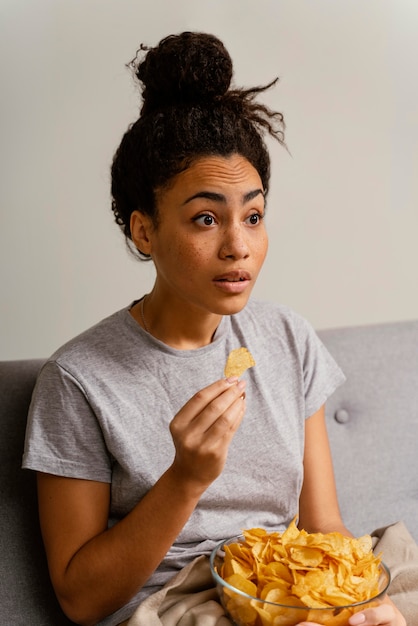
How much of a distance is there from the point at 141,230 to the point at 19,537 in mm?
585

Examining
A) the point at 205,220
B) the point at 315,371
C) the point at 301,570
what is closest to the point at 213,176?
the point at 205,220

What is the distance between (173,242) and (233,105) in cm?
28

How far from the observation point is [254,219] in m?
1.45

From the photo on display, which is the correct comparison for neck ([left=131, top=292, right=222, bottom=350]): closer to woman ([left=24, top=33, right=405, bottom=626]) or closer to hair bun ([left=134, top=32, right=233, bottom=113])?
woman ([left=24, top=33, right=405, bottom=626])

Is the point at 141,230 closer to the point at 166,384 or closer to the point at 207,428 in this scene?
the point at 166,384

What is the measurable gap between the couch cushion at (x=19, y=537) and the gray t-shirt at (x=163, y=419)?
14 cm

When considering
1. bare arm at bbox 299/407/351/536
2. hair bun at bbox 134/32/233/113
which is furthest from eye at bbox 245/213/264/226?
bare arm at bbox 299/407/351/536

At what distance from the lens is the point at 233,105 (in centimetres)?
147

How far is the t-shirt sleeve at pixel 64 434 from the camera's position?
54.9 inches

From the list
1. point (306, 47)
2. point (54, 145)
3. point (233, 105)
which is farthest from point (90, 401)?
point (306, 47)

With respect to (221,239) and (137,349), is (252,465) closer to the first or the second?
(137,349)

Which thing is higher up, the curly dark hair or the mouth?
the curly dark hair

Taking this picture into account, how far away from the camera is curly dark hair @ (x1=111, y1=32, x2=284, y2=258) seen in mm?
1409

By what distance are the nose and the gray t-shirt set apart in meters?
0.23
